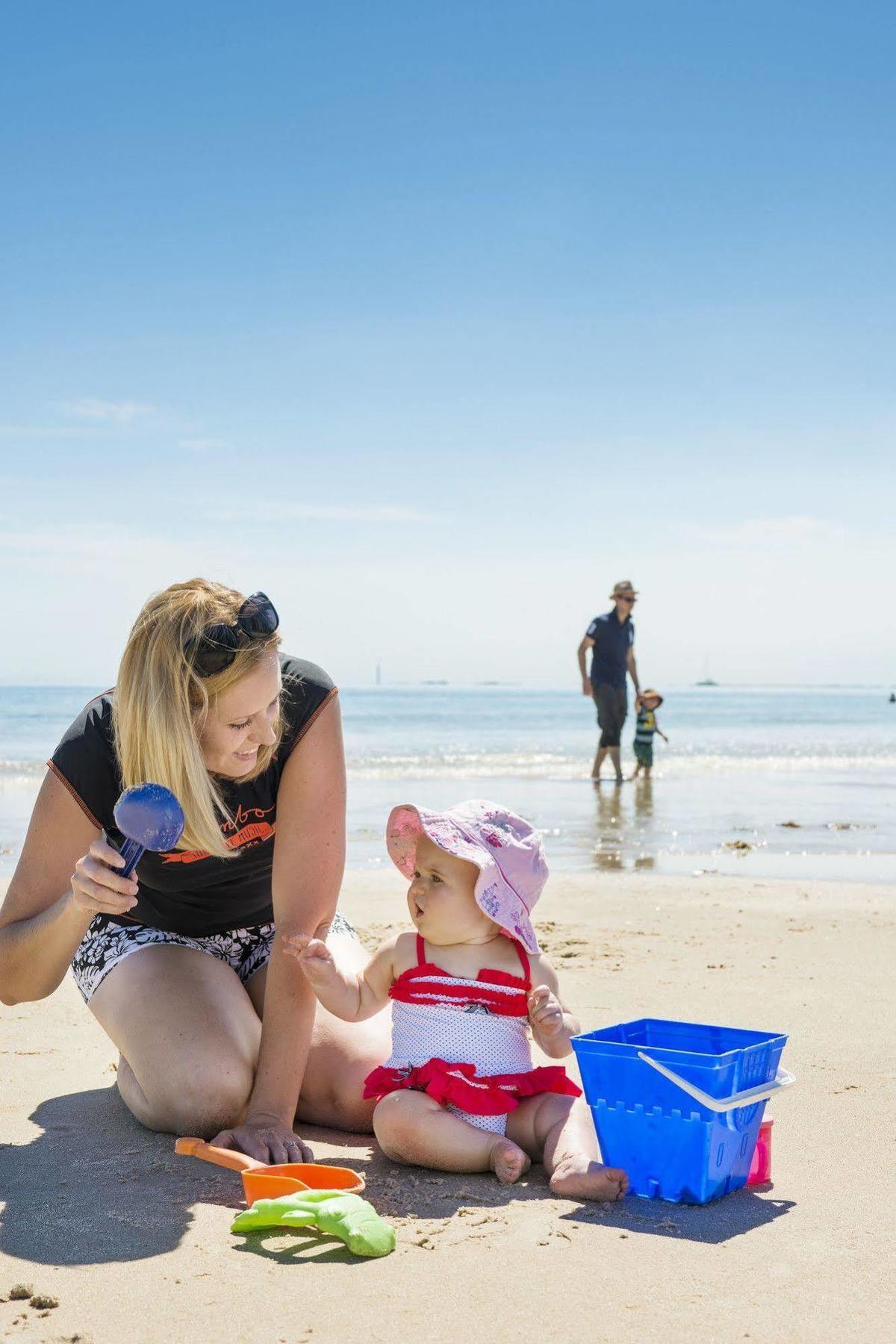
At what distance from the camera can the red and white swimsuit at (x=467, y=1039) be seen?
306 cm

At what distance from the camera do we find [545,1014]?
9.73ft

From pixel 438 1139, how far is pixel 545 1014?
0.39 meters

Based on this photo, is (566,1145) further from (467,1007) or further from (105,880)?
(105,880)

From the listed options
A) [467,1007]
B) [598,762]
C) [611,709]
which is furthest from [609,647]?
[467,1007]

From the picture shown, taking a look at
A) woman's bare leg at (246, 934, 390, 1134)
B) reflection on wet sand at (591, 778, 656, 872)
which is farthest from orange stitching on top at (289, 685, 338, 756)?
reflection on wet sand at (591, 778, 656, 872)

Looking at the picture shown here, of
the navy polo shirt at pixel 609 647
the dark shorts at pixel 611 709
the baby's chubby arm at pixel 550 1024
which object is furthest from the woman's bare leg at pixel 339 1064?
the navy polo shirt at pixel 609 647

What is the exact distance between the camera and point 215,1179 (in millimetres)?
2834

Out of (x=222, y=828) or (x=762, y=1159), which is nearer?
(x=762, y=1159)

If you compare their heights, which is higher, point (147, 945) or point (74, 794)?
point (74, 794)

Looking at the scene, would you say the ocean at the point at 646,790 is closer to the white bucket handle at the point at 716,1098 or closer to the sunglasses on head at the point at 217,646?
the white bucket handle at the point at 716,1098

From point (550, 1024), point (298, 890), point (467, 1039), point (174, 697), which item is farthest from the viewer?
point (298, 890)

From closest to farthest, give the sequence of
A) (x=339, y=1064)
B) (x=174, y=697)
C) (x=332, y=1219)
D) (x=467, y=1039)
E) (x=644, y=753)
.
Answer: (x=332, y=1219), (x=174, y=697), (x=467, y=1039), (x=339, y=1064), (x=644, y=753)

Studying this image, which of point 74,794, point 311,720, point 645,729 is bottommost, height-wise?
point 645,729

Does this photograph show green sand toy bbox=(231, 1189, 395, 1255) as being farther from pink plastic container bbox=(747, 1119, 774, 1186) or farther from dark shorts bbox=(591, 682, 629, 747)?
dark shorts bbox=(591, 682, 629, 747)
